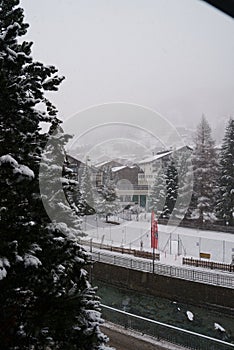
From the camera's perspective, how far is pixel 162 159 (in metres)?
4.45

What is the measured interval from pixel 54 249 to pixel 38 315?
27 centimetres

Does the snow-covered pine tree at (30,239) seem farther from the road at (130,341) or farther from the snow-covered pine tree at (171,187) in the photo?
the snow-covered pine tree at (171,187)

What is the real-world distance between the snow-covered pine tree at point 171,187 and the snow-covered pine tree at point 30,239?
3096mm

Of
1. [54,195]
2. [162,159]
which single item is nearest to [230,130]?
[162,159]

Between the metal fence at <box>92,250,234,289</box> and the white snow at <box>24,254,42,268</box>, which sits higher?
the white snow at <box>24,254,42,268</box>

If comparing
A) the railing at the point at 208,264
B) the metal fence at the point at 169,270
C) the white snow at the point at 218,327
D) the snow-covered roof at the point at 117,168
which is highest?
the snow-covered roof at the point at 117,168

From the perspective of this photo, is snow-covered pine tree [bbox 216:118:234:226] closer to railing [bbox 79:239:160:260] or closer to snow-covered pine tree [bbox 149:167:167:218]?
railing [bbox 79:239:160:260]

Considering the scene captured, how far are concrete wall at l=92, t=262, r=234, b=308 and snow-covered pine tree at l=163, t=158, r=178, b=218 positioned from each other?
122cm

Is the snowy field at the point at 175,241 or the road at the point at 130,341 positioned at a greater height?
the snowy field at the point at 175,241

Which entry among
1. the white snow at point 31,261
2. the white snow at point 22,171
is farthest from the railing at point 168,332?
the white snow at point 22,171

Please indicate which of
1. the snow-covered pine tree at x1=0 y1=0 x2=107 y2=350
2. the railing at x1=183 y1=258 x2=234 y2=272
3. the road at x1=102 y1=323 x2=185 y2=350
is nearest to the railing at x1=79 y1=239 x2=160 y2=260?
the railing at x1=183 y1=258 x2=234 y2=272

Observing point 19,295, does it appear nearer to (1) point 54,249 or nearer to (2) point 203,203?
(1) point 54,249

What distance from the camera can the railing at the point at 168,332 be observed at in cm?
346

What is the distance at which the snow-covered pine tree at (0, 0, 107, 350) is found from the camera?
4.67 feet
